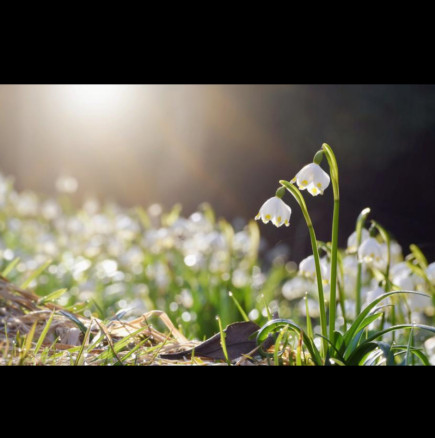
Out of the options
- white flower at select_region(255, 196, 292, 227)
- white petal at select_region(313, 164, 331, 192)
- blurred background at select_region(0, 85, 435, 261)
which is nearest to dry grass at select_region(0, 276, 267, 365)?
white flower at select_region(255, 196, 292, 227)

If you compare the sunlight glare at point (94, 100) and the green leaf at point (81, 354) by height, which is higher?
the sunlight glare at point (94, 100)

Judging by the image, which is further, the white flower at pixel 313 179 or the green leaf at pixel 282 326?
the white flower at pixel 313 179

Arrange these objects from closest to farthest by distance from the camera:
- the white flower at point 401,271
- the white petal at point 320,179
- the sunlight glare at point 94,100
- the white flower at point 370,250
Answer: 1. the white petal at point 320,179
2. the white flower at point 370,250
3. the white flower at point 401,271
4. the sunlight glare at point 94,100

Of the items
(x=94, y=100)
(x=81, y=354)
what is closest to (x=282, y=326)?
(x=81, y=354)

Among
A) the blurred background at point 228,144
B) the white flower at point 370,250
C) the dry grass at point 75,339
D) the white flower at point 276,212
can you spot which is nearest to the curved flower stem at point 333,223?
the white flower at point 276,212

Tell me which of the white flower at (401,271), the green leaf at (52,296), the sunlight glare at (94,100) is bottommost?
the green leaf at (52,296)

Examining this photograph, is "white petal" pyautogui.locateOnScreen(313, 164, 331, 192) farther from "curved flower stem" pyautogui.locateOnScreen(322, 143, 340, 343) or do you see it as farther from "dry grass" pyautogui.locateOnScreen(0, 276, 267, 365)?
"dry grass" pyautogui.locateOnScreen(0, 276, 267, 365)

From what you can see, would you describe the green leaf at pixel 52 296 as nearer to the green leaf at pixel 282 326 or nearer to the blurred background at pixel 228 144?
the green leaf at pixel 282 326

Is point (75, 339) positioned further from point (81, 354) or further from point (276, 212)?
point (276, 212)
